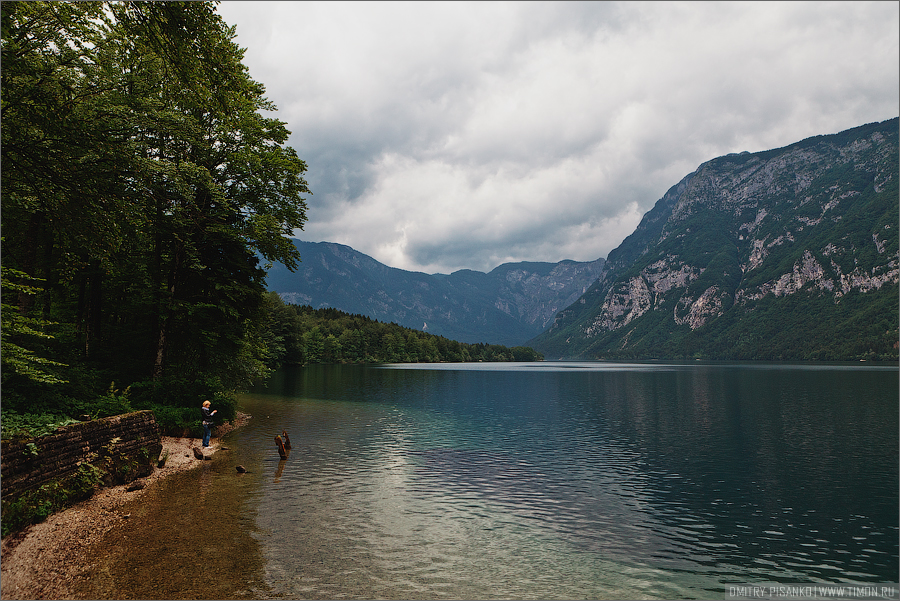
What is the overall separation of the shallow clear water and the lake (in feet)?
0.32

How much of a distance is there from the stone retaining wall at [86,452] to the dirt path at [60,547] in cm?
124

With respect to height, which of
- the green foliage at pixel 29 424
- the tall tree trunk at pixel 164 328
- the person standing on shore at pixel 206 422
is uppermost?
the tall tree trunk at pixel 164 328

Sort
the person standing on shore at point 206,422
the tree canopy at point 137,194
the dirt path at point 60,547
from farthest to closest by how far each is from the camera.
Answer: the person standing on shore at point 206,422 < the tree canopy at point 137,194 < the dirt path at point 60,547

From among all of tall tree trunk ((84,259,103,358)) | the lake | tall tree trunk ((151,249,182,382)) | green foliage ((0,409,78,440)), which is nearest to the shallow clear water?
the lake

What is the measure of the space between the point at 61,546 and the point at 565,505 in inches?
751

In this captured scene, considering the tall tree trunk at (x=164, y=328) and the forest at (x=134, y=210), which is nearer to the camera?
the forest at (x=134, y=210)

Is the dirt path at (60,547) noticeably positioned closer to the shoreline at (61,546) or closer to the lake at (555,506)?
the shoreline at (61,546)

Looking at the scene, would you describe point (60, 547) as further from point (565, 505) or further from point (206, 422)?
point (565, 505)

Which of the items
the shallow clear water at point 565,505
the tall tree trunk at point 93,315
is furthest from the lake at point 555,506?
the tall tree trunk at point 93,315

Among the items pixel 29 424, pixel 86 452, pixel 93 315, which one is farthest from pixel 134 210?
pixel 93 315

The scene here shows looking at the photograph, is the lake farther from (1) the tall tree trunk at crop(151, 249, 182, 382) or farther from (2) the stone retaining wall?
(1) the tall tree trunk at crop(151, 249, 182, 382)

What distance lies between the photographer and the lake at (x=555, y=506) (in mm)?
14814

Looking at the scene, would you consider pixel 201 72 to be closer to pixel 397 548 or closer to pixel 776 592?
pixel 397 548

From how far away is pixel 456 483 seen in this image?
2567cm
